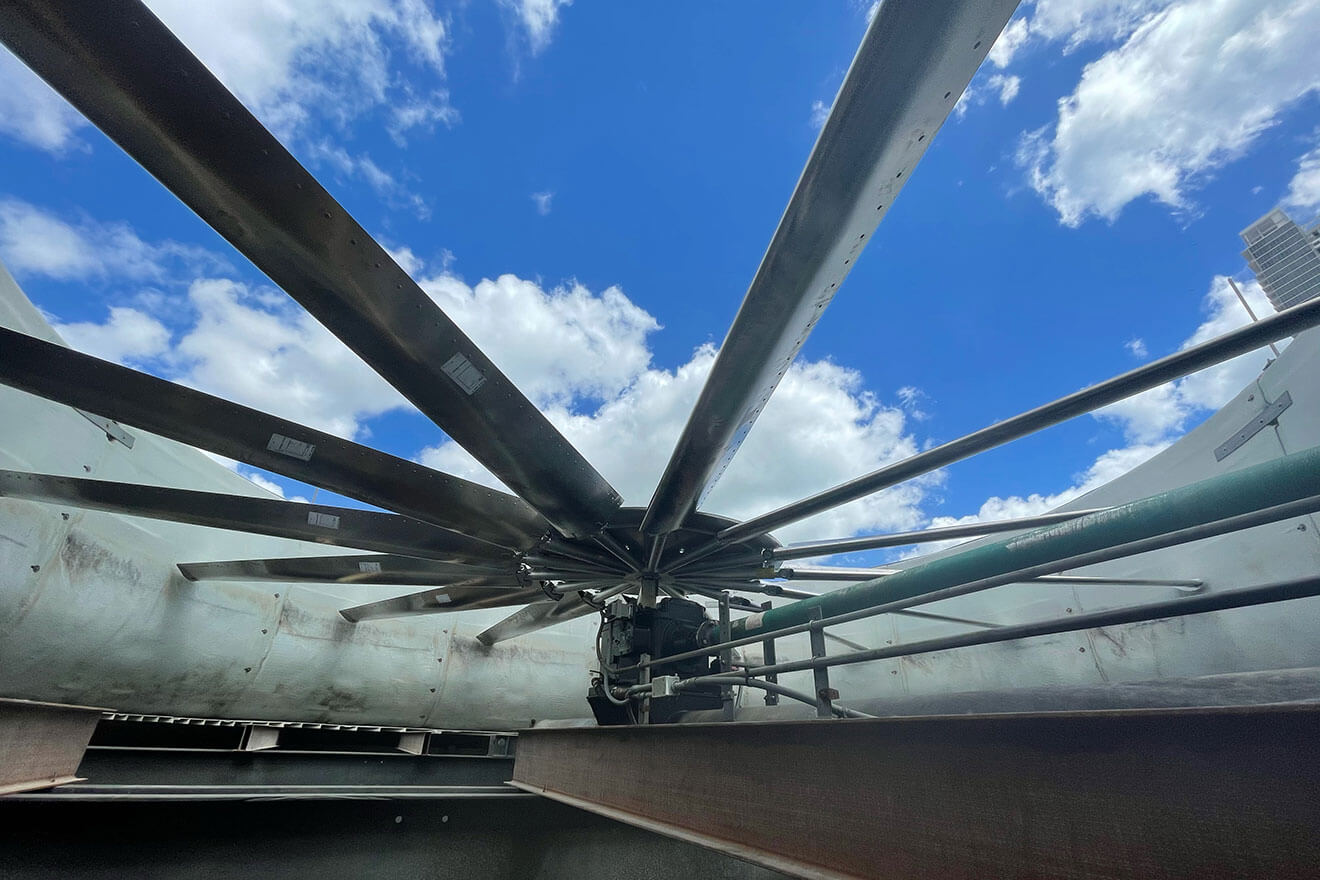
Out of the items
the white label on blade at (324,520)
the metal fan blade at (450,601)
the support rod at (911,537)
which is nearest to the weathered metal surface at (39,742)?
the white label on blade at (324,520)

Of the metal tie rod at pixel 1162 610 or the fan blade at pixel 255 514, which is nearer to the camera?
the metal tie rod at pixel 1162 610

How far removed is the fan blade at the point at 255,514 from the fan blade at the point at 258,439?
0.43 metres

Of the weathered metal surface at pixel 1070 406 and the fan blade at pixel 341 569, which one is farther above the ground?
the weathered metal surface at pixel 1070 406

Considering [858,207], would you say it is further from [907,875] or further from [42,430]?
[42,430]

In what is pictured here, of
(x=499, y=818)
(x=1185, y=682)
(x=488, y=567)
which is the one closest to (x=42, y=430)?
(x=488, y=567)

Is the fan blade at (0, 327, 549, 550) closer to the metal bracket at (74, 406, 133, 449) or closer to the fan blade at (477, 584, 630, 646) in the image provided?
the fan blade at (477, 584, 630, 646)

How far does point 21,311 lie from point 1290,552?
28.4 ft

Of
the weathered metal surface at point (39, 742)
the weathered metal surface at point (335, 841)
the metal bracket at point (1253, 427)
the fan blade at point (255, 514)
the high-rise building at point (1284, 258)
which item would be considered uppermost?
the high-rise building at point (1284, 258)

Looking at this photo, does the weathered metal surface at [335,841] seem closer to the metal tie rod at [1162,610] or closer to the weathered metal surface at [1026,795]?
the weathered metal surface at [1026,795]

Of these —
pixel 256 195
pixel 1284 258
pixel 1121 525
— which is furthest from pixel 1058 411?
pixel 1284 258

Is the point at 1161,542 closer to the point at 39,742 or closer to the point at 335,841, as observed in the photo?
the point at 335,841

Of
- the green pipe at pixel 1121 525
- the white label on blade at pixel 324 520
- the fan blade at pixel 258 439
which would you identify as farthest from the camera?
the white label on blade at pixel 324 520

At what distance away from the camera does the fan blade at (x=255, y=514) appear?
136 inches

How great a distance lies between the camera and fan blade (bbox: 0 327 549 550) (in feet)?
8.26
